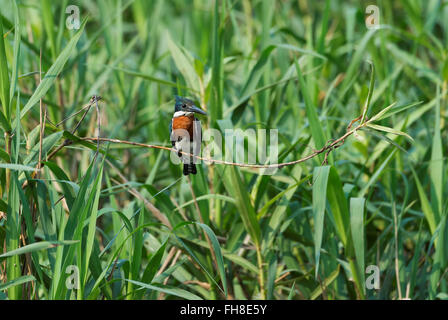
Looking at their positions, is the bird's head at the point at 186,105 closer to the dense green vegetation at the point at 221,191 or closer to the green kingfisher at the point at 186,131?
the green kingfisher at the point at 186,131

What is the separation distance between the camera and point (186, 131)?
57.7 inches

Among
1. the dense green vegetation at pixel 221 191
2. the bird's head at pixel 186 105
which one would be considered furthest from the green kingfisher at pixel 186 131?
the dense green vegetation at pixel 221 191

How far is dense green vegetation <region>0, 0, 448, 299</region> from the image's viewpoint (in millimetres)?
1585

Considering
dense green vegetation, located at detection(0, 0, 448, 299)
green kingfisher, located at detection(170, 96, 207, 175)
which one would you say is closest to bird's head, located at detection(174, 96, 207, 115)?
green kingfisher, located at detection(170, 96, 207, 175)

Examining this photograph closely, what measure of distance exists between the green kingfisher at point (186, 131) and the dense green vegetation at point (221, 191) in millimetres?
209

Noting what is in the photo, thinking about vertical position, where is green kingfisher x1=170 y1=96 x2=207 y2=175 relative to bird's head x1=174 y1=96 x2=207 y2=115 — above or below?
below

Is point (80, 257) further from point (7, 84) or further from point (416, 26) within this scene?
point (416, 26)

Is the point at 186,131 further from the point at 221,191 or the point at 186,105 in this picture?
the point at 221,191

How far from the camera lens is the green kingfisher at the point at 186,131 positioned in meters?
1.40

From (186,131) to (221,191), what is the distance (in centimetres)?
75

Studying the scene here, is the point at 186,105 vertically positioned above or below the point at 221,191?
above

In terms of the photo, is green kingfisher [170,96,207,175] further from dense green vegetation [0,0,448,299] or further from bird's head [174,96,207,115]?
dense green vegetation [0,0,448,299]

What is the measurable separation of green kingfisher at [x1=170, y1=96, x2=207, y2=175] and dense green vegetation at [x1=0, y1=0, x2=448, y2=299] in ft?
0.68

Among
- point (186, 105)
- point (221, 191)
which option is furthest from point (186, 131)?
point (221, 191)
